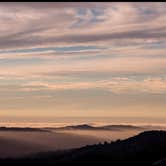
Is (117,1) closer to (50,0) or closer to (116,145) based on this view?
(50,0)

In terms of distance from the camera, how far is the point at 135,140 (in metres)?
174

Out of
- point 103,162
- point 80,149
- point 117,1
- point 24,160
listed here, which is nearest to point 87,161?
point 103,162

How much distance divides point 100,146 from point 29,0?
5748 inches

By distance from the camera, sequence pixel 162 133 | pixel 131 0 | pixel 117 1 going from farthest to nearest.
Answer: pixel 162 133, pixel 117 1, pixel 131 0

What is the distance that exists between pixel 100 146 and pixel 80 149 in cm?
750

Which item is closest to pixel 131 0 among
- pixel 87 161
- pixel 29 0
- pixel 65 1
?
pixel 65 1

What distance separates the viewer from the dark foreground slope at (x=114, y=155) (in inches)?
4685

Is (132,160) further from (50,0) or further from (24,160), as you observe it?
(50,0)

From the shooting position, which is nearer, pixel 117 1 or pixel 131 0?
pixel 131 0

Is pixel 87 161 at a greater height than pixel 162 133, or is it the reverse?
pixel 162 133

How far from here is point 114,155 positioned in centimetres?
13100

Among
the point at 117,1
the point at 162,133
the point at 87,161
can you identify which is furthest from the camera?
the point at 162,133

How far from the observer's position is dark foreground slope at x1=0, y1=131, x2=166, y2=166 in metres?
119

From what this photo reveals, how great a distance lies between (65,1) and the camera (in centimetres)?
1173
